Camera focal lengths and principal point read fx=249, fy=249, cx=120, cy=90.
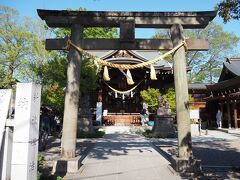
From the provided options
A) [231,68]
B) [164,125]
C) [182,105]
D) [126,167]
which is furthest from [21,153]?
[231,68]

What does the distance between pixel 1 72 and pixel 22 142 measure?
21.0 metres

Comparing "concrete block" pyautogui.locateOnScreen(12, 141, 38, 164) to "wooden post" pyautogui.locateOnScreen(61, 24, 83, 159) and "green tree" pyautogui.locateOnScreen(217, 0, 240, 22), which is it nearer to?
"wooden post" pyautogui.locateOnScreen(61, 24, 83, 159)

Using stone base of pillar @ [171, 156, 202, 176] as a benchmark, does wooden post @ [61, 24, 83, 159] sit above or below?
above

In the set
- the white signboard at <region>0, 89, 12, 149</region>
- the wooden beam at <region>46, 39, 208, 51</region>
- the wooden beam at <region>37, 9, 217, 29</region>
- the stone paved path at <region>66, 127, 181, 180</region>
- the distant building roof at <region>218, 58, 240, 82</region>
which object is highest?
the distant building roof at <region>218, 58, 240, 82</region>

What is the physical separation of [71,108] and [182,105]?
3267mm

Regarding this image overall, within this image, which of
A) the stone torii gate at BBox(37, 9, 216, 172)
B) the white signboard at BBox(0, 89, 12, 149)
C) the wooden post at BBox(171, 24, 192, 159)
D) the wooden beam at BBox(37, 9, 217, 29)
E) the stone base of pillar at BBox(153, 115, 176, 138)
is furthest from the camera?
the stone base of pillar at BBox(153, 115, 176, 138)

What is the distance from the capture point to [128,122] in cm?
2545

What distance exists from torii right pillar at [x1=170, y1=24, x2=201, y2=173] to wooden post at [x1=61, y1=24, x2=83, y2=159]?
301cm

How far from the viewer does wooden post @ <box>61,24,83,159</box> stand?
7.24 m

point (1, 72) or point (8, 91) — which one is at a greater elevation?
point (1, 72)

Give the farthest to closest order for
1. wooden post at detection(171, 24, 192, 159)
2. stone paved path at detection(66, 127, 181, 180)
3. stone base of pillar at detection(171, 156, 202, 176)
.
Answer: wooden post at detection(171, 24, 192, 159)
stone base of pillar at detection(171, 156, 202, 176)
stone paved path at detection(66, 127, 181, 180)

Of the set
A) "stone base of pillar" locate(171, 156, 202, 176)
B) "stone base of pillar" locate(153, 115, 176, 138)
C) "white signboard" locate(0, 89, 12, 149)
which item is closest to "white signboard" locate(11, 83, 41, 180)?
"white signboard" locate(0, 89, 12, 149)

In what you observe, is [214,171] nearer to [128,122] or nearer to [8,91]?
[8,91]

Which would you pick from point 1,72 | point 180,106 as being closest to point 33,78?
point 1,72
